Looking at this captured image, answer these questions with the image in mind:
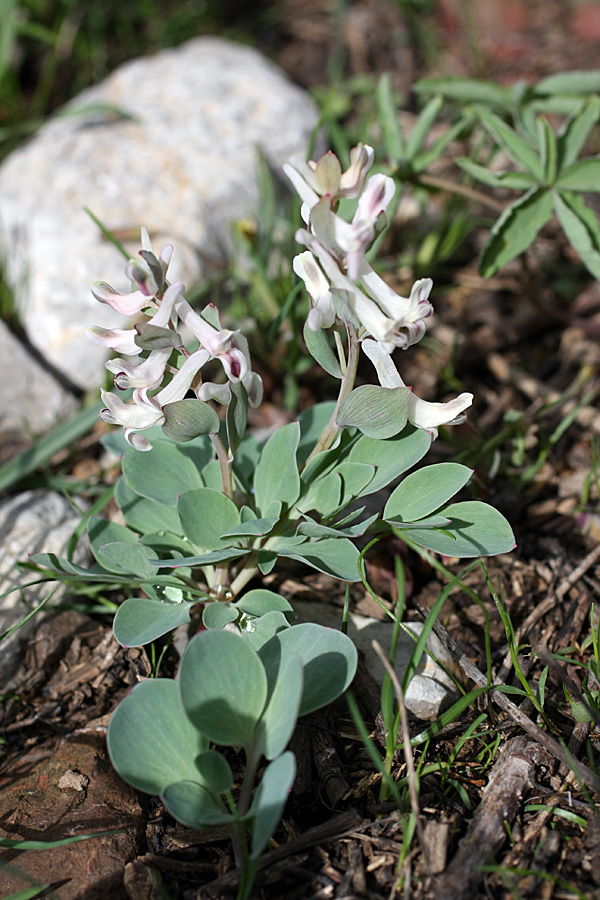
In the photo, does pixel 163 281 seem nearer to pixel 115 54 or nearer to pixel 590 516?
pixel 590 516

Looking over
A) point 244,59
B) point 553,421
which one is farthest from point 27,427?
point 244,59

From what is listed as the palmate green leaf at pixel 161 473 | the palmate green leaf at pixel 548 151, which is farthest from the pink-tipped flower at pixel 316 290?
the palmate green leaf at pixel 548 151

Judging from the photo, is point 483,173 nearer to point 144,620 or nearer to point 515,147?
point 515,147

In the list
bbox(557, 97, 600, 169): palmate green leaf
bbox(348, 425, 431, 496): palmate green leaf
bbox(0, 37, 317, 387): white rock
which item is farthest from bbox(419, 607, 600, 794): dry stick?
bbox(0, 37, 317, 387): white rock

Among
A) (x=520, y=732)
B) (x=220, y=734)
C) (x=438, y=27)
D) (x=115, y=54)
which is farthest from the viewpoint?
(x=438, y=27)

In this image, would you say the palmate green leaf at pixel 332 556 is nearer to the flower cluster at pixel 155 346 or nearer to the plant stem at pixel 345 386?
the plant stem at pixel 345 386

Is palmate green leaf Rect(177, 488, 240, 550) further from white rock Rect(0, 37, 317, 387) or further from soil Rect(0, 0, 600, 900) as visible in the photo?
white rock Rect(0, 37, 317, 387)

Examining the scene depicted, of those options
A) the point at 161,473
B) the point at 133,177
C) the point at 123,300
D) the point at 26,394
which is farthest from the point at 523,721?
the point at 133,177
